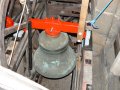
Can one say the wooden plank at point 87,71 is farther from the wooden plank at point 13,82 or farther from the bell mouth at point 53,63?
the wooden plank at point 13,82

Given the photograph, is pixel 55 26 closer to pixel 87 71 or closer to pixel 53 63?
pixel 53 63

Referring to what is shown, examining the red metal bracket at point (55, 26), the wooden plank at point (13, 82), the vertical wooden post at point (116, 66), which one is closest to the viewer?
the wooden plank at point (13, 82)

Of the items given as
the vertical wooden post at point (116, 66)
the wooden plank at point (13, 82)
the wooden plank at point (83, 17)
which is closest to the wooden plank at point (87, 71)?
the vertical wooden post at point (116, 66)

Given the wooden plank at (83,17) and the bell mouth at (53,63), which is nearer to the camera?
the wooden plank at (83,17)

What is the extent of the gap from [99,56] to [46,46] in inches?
47.1

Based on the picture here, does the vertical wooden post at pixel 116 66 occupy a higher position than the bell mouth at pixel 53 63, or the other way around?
the bell mouth at pixel 53 63

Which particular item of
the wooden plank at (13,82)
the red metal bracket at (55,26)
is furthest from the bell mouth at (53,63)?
the wooden plank at (13,82)

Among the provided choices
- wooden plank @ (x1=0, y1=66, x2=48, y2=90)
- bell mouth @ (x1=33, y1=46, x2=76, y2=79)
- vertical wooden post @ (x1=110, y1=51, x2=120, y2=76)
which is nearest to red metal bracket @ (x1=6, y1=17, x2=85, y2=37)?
bell mouth @ (x1=33, y1=46, x2=76, y2=79)

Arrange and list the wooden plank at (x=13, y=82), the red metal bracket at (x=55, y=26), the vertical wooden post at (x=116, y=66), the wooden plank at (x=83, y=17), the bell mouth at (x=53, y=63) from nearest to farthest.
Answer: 1. the wooden plank at (x=13, y=82)
2. the wooden plank at (x=83, y=17)
3. the red metal bracket at (x=55, y=26)
4. the bell mouth at (x=53, y=63)
5. the vertical wooden post at (x=116, y=66)

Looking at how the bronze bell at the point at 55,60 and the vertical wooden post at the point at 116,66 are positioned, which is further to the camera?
the vertical wooden post at the point at 116,66

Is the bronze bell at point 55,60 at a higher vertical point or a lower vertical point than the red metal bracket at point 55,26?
lower

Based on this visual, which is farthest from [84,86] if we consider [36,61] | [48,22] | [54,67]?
[48,22]

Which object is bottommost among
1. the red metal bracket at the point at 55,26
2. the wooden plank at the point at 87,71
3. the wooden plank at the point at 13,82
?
the wooden plank at the point at 87,71

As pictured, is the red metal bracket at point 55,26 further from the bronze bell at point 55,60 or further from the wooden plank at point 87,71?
the wooden plank at point 87,71
